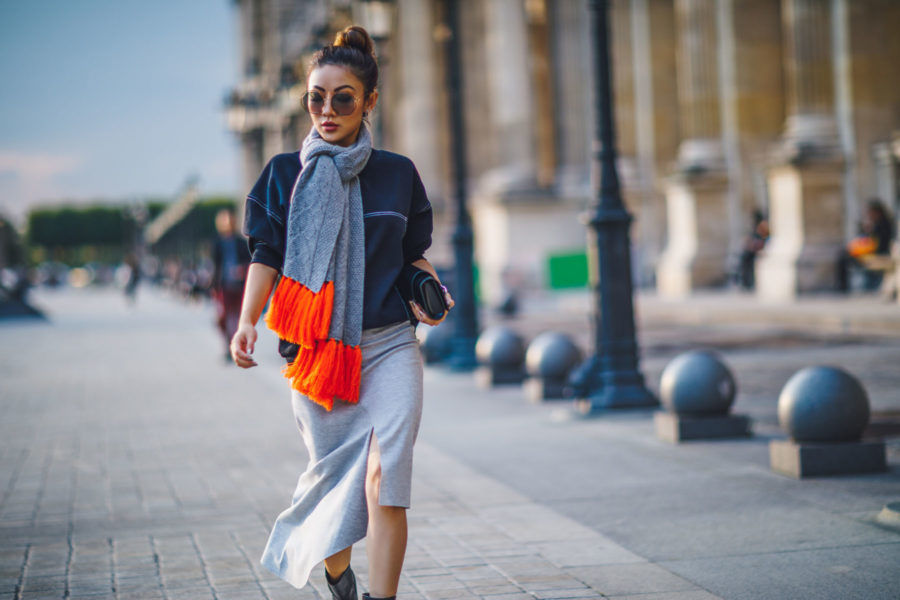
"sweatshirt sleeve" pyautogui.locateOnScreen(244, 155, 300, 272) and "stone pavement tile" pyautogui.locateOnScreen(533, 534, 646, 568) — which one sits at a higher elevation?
"sweatshirt sleeve" pyautogui.locateOnScreen(244, 155, 300, 272)

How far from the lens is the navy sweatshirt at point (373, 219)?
4145 millimetres

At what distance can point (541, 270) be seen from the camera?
31375 mm

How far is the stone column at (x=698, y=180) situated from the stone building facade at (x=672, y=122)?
0.13ft

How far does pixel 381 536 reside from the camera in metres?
3.99

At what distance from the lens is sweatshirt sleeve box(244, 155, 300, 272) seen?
4.16m

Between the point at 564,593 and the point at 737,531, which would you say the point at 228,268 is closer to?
the point at 737,531

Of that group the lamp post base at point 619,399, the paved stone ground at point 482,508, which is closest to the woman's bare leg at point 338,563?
the paved stone ground at point 482,508

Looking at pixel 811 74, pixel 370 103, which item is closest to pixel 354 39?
pixel 370 103

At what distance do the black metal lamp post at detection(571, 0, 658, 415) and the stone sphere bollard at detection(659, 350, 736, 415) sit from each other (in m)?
1.61

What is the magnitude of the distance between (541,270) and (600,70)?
21.1 meters

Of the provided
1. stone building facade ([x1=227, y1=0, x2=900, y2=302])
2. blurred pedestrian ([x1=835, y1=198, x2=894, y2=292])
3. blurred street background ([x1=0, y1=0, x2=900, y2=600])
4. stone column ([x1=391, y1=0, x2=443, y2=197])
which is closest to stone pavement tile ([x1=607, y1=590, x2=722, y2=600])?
blurred street background ([x1=0, y1=0, x2=900, y2=600])

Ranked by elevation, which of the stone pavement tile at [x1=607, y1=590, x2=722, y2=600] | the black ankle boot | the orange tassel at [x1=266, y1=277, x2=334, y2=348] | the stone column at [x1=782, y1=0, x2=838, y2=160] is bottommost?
the stone pavement tile at [x1=607, y1=590, x2=722, y2=600]

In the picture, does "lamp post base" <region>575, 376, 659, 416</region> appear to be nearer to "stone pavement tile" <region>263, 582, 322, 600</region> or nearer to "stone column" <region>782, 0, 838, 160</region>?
"stone pavement tile" <region>263, 582, 322, 600</region>

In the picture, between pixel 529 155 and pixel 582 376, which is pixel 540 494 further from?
pixel 529 155
